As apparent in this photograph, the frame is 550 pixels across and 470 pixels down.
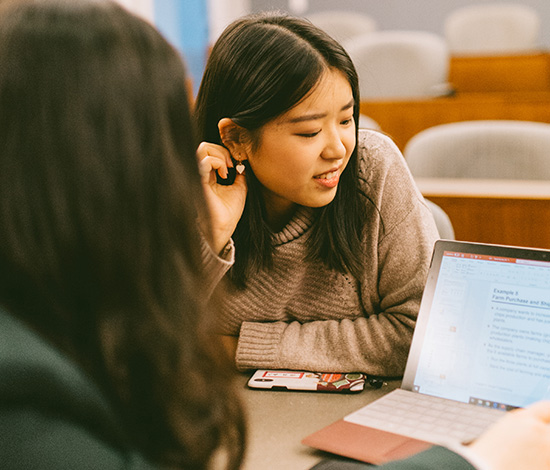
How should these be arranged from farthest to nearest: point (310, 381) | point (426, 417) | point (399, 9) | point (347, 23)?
point (399, 9) < point (347, 23) < point (310, 381) < point (426, 417)

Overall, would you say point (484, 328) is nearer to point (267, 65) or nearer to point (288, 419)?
point (288, 419)

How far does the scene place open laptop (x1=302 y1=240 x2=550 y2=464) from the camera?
847 mm

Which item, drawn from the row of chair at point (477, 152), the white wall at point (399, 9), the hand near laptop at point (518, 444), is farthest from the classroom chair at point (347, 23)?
the hand near laptop at point (518, 444)

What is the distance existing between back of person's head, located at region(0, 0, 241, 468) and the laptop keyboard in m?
0.33

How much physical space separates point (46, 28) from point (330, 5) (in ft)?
21.1

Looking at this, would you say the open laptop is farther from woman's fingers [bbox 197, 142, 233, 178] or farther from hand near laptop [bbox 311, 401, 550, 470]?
woman's fingers [bbox 197, 142, 233, 178]

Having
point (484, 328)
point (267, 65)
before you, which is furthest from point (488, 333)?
point (267, 65)

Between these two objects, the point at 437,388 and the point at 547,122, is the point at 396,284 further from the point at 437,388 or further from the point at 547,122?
the point at 547,122

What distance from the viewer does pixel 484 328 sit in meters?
0.91

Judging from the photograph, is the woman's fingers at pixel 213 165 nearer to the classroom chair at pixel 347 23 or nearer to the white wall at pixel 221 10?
the classroom chair at pixel 347 23

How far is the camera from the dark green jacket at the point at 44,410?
52 centimetres

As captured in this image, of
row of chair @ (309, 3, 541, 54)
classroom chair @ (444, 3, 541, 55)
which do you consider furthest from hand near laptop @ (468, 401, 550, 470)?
classroom chair @ (444, 3, 541, 55)

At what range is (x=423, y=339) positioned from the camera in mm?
958

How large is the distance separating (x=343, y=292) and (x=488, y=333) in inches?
13.5
